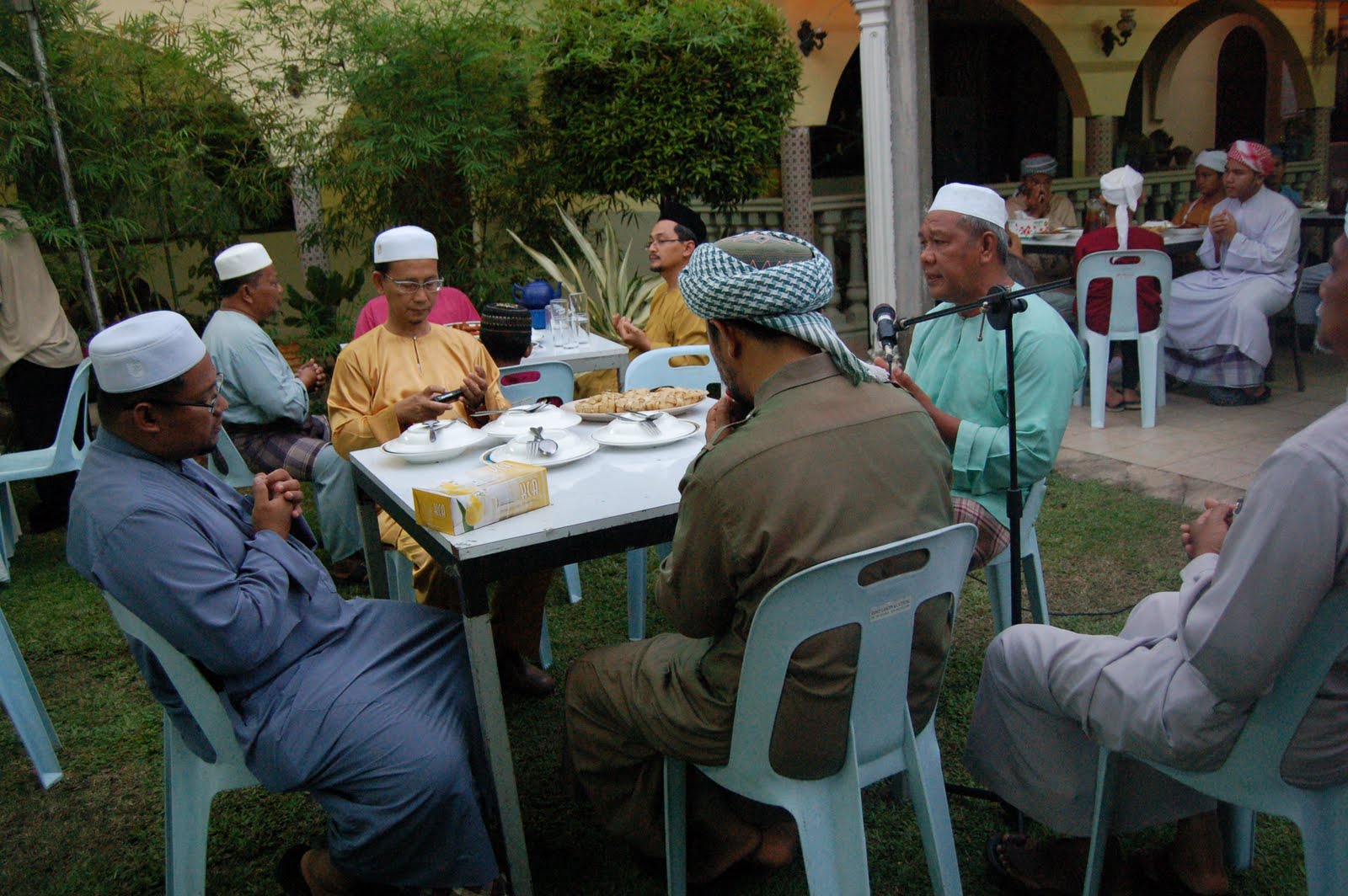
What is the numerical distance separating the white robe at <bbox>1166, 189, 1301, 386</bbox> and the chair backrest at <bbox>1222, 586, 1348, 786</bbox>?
5.00m

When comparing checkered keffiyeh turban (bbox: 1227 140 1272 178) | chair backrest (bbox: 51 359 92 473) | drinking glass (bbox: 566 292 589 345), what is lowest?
chair backrest (bbox: 51 359 92 473)

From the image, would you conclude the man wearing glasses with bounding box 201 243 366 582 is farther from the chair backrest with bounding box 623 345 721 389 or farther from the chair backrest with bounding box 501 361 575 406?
the chair backrest with bounding box 623 345 721 389

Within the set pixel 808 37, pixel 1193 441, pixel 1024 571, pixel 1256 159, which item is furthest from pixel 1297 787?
pixel 808 37

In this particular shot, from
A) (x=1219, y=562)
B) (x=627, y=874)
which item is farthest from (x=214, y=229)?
(x=1219, y=562)

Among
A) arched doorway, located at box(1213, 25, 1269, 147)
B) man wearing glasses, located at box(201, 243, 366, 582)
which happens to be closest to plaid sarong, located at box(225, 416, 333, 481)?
man wearing glasses, located at box(201, 243, 366, 582)

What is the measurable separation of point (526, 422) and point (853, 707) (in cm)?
142

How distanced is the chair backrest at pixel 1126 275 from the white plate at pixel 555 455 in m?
4.03

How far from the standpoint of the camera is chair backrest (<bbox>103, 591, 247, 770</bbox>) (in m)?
1.92

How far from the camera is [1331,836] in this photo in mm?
1680

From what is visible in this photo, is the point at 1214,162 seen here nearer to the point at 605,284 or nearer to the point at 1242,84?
the point at 605,284

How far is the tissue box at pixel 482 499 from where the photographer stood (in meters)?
2.12

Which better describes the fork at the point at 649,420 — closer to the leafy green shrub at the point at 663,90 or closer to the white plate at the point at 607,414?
the white plate at the point at 607,414

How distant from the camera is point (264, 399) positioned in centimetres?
403

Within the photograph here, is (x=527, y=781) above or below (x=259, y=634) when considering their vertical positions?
below
